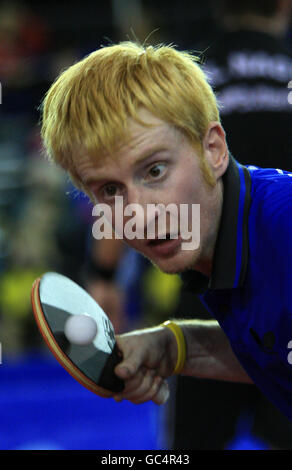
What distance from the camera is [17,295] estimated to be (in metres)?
4.52

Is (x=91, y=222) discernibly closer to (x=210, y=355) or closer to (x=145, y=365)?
(x=210, y=355)

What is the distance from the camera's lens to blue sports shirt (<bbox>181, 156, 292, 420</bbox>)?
1.25m

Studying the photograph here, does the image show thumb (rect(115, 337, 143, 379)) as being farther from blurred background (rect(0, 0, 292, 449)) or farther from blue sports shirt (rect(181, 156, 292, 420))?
blurred background (rect(0, 0, 292, 449))

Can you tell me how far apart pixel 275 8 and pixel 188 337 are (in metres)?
1.03

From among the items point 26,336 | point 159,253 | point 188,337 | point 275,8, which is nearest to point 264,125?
point 275,8

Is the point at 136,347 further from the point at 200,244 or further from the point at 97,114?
the point at 97,114

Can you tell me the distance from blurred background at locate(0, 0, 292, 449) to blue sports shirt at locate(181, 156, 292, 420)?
17.5 inches

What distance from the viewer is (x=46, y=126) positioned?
56.8 inches

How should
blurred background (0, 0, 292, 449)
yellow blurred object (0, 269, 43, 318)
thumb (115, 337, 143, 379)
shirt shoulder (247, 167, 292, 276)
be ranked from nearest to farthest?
shirt shoulder (247, 167, 292, 276) → thumb (115, 337, 143, 379) → blurred background (0, 0, 292, 449) → yellow blurred object (0, 269, 43, 318)

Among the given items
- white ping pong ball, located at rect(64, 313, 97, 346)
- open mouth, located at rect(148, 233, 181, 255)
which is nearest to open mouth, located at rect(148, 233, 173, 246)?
→ open mouth, located at rect(148, 233, 181, 255)

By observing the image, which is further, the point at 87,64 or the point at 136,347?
the point at 136,347

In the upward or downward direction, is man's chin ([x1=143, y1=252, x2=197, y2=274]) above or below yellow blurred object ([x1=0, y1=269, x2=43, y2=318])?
below

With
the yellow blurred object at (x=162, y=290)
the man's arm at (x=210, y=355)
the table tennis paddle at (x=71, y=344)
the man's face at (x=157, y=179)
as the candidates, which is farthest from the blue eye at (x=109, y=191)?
the yellow blurred object at (x=162, y=290)

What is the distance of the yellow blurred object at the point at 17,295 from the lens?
4.52 meters
